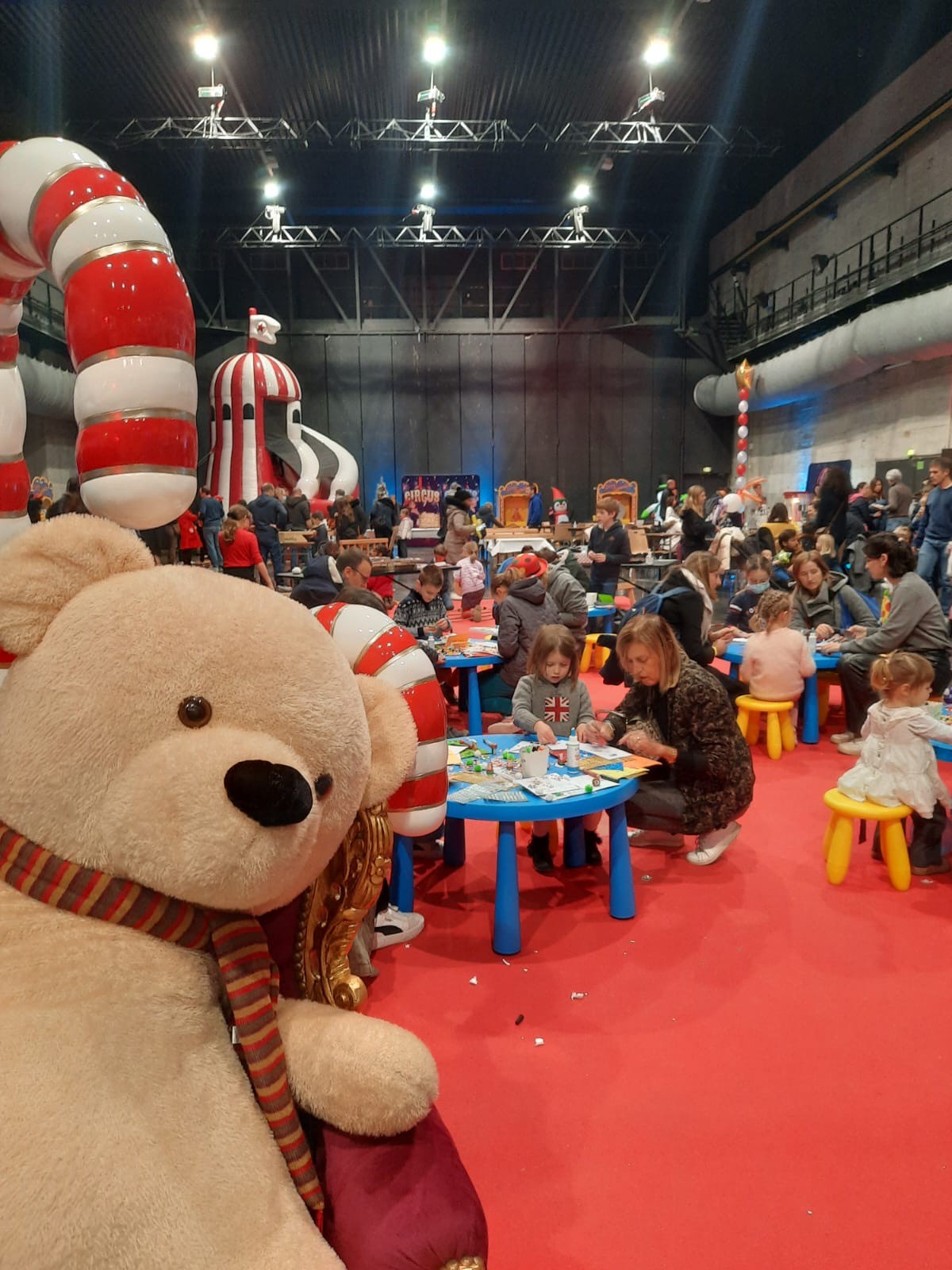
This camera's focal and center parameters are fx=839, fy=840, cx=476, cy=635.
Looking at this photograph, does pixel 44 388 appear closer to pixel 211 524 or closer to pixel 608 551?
pixel 211 524

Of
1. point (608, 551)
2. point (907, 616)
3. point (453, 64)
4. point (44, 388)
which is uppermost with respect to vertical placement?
point (453, 64)

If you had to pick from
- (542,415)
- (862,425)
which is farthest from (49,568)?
(542,415)

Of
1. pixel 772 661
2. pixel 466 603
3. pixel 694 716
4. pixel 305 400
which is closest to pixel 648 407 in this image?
pixel 305 400

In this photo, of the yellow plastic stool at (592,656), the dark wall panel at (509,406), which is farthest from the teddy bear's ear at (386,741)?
the dark wall panel at (509,406)

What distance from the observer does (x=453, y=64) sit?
34.6 feet

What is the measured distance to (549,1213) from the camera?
1779mm

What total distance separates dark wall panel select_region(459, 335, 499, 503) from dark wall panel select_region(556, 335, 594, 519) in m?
1.49

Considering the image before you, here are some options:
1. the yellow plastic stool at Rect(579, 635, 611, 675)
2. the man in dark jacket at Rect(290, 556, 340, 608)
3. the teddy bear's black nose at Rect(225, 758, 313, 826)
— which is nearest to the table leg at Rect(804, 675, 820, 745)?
the yellow plastic stool at Rect(579, 635, 611, 675)

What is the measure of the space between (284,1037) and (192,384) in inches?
43.3

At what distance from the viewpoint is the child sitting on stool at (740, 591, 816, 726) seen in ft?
16.1

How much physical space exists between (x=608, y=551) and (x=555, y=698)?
13.3 ft

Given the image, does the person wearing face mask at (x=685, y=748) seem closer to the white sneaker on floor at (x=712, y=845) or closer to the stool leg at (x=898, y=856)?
the white sneaker on floor at (x=712, y=845)

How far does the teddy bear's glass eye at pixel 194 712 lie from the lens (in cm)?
90

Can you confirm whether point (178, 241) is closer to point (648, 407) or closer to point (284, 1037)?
point (648, 407)
